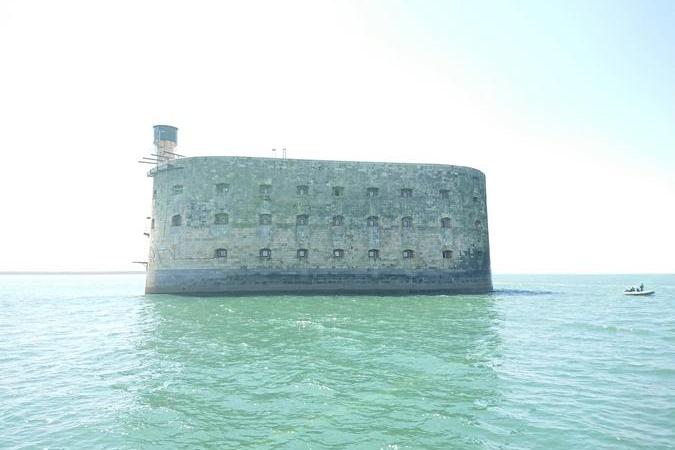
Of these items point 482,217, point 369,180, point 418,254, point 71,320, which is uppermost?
point 369,180

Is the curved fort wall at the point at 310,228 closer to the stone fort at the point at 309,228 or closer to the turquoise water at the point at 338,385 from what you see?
the stone fort at the point at 309,228

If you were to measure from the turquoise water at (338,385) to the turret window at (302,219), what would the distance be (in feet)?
38.2

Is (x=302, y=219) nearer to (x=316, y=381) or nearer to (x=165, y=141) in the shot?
(x=165, y=141)

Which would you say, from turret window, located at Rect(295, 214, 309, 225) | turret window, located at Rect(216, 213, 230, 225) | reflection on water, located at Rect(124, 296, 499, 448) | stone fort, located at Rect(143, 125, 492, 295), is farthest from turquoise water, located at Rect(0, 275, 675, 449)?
turret window, located at Rect(295, 214, 309, 225)

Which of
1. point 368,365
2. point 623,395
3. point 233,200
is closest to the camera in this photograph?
point 623,395

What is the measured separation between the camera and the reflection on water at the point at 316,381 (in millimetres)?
6023

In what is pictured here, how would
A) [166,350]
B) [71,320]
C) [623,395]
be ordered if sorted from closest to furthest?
[623,395] → [166,350] → [71,320]

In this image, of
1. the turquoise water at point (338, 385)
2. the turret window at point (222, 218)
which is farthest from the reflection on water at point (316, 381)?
the turret window at point (222, 218)

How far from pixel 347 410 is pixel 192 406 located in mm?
2597

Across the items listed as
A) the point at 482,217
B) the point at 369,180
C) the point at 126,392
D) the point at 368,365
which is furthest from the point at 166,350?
the point at 482,217

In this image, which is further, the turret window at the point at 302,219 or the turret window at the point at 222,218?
the turret window at the point at 302,219

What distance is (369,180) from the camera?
27891 millimetres

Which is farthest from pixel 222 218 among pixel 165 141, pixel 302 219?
pixel 165 141

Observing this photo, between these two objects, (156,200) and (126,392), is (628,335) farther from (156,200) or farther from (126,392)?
(156,200)
